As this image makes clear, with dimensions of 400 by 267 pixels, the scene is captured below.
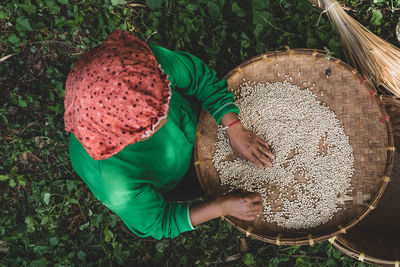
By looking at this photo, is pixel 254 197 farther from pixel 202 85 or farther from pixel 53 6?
pixel 53 6

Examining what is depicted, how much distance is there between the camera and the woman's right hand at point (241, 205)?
1.32 metres

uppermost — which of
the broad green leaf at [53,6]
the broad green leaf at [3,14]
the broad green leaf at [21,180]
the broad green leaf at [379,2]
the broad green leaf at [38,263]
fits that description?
the broad green leaf at [379,2]

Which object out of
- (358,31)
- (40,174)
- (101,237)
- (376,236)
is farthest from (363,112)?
(40,174)

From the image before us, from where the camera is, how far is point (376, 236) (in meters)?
1.65

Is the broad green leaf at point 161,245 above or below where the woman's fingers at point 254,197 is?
below

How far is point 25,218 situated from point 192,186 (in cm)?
119

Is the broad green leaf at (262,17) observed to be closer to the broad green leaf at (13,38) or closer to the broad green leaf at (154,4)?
the broad green leaf at (154,4)

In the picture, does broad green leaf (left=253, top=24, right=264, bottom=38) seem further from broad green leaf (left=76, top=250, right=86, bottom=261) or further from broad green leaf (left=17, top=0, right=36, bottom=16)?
broad green leaf (left=76, top=250, right=86, bottom=261)

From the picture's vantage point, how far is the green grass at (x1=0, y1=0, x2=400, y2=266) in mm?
1888

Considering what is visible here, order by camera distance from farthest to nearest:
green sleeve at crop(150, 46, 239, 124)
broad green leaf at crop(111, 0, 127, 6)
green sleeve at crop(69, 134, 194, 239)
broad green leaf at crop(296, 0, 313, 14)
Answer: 1. broad green leaf at crop(111, 0, 127, 6)
2. broad green leaf at crop(296, 0, 313, 14)
3. green sleeve at crop(150, 46, 239, 124)
4. green sleeve at crop(69, 134, 194, 239)

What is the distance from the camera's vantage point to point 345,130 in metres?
1.50

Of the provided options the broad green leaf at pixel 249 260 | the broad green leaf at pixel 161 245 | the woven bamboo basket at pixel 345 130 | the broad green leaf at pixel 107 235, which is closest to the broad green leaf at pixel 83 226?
the broad green leaf at pixel 107 235

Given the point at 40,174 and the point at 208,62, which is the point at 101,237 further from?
the point at 208,62

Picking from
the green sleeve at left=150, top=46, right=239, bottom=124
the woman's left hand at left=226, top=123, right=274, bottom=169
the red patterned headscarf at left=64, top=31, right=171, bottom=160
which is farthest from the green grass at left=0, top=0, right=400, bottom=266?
the red patterned headscarf at left=64, top=31, right=171, bottom=160
